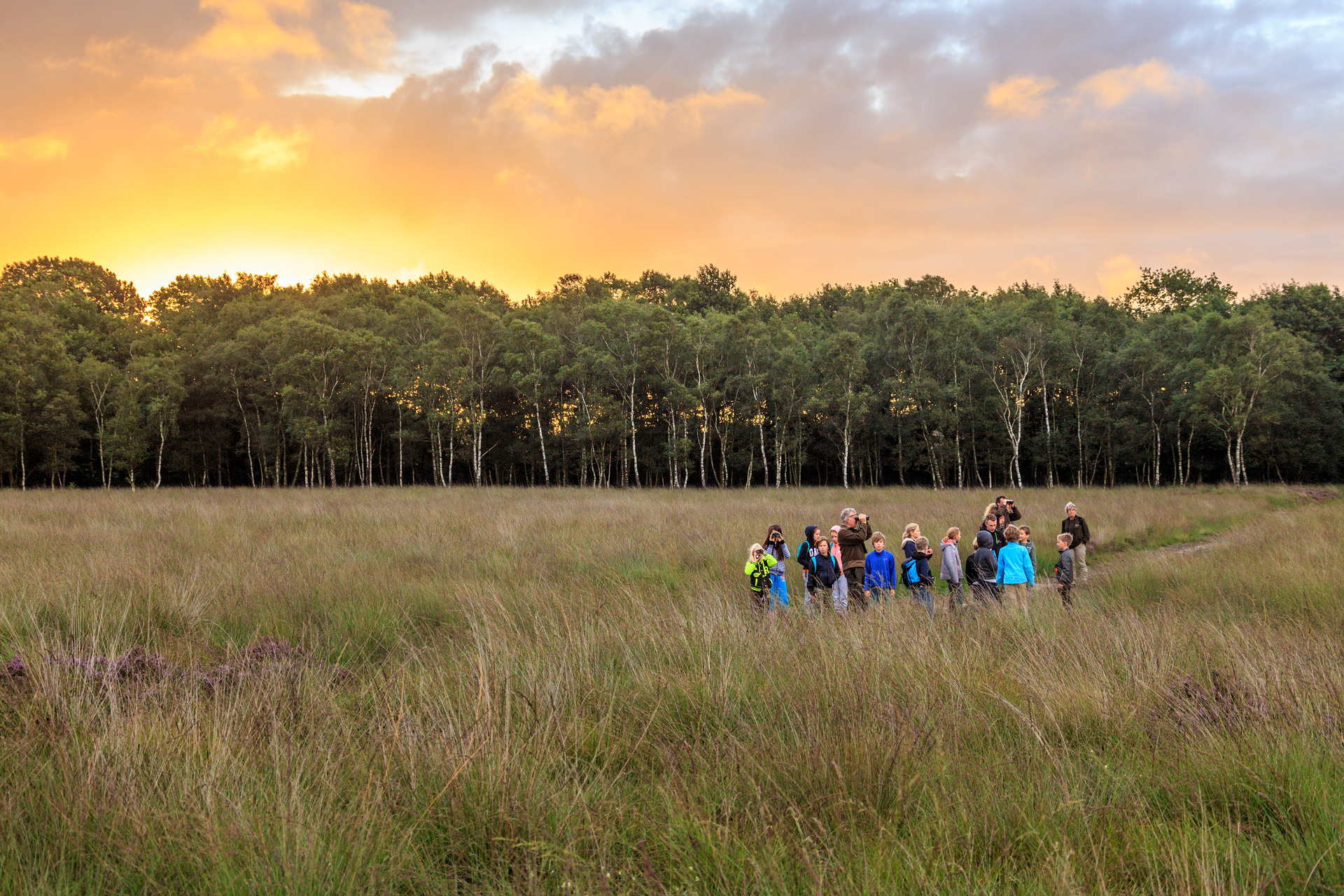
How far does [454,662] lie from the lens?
17.0 ft

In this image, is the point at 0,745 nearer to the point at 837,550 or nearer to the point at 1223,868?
the point at 1223,868

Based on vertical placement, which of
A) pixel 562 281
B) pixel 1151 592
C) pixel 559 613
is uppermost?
pixel 562 281

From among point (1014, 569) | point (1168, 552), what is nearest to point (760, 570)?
point (1014, 569)

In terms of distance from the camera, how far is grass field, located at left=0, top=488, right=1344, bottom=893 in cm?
270

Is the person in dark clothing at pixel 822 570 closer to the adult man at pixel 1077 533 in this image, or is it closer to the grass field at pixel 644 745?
the grass field at pixel 644 745

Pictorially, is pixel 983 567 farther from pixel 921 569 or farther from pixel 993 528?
pixel 993 528

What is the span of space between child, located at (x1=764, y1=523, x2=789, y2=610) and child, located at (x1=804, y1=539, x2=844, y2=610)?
0.44 meters

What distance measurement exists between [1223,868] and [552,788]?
295cm

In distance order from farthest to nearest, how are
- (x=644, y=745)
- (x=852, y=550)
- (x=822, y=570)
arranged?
1. (x=852, y=550)
2. (x=822, y=570)
3. (x=644, y=745)

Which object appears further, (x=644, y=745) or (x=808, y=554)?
(x=808, y=554)

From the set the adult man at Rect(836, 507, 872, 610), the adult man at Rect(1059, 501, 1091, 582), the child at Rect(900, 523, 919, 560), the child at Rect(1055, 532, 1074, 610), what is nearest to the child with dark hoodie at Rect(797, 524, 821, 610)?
the adult man at Rect(836, 507, 872, 610)

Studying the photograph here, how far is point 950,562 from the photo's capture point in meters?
9.41

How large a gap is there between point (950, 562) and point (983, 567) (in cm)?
47

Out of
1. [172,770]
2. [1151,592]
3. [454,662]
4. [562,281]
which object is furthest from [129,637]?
[562,281]
